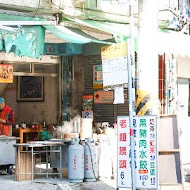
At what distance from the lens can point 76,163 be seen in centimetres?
1233

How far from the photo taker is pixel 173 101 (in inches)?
663

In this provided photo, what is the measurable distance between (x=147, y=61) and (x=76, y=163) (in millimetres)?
3453

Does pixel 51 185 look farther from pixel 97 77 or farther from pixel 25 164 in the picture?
pixel 97 77

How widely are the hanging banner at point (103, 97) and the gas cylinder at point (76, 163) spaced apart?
4.82 meters

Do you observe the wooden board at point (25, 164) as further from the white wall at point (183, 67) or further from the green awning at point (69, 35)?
the white wall at point (183, 67)

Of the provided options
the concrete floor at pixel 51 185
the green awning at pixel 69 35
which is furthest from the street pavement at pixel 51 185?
the green awning at pixel 69 35

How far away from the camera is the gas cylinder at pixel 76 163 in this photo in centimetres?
1234

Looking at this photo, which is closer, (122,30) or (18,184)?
(18,184)

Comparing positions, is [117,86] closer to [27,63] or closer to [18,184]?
[18,184]

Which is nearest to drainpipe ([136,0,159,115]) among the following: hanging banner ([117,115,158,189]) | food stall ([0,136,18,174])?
hanging banner ([117,115,158,189])

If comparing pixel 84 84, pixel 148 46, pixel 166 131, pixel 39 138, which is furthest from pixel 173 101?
pixel 148 46

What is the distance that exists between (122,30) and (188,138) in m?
4.72

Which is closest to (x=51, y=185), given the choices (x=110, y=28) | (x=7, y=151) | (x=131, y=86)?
(x=7, y=151)

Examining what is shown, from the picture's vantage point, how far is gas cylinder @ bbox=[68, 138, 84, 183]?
1234 centimetres
